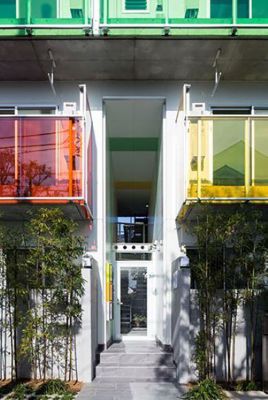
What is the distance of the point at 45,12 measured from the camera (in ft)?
31.9

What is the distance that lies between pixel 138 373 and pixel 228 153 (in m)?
4.60

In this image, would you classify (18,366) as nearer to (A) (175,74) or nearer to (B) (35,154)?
(B) (35,154)

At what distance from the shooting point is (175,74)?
10.6 metres

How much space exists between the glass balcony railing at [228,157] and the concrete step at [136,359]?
3.45 meters

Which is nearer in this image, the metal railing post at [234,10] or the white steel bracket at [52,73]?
the metal railing post at [234,10]

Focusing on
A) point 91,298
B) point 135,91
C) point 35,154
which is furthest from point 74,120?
point 91,298

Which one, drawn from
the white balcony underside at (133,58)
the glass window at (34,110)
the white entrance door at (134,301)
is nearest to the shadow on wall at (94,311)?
the white entrance door at (134,301)

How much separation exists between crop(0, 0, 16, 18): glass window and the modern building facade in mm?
21

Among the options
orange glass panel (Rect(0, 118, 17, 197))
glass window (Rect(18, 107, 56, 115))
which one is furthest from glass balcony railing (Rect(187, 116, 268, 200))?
glass window (Rect(18, 107, 56, 115))

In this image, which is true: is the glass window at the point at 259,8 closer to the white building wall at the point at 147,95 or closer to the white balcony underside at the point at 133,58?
the white balcony underside at the point at 133,58

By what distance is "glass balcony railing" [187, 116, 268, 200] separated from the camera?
29.4 ft

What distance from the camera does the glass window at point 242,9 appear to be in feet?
32.1

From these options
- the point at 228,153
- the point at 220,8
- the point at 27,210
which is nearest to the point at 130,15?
the point at 220,8

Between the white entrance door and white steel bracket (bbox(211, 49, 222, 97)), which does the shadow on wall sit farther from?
white steel bracket (bbox(211, 49, 222, 97))
